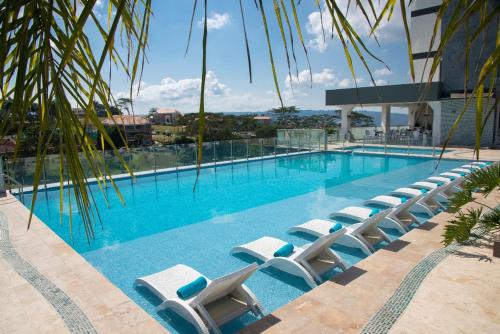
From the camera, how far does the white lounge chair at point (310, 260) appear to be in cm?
532

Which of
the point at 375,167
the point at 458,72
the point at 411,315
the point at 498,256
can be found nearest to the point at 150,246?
the point at 411,315

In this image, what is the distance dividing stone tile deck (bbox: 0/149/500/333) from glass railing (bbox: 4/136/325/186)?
5.73 m

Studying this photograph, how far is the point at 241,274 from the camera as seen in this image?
4.20 m

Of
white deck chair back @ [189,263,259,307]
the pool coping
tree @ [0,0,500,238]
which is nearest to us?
tree @ [0,0,500,238]

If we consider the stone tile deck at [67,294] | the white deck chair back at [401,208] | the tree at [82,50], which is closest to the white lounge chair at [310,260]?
the stone tile deck at [67,294]

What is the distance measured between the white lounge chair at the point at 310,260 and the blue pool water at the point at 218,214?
20cm

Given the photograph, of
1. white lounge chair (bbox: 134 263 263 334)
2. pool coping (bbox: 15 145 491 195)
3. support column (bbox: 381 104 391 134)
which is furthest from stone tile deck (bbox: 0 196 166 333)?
support column (bbox: 381 104 391 134)

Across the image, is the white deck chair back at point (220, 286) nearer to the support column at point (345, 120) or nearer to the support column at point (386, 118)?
the support column at point (345, 120)

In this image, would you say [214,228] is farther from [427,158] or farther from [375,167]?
[427,158]

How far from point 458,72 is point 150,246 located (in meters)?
22.9

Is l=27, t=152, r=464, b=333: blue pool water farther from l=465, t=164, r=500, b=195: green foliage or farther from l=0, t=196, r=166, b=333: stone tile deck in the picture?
l=465, t=164, r=500, b=195: green foliage

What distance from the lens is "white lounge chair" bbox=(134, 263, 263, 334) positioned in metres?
4.04

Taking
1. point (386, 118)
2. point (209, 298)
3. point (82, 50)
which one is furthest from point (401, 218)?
point (386, 118)

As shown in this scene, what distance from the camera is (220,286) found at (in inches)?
162
